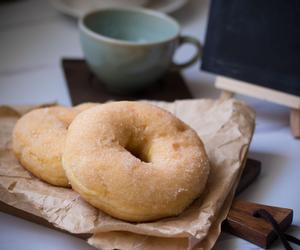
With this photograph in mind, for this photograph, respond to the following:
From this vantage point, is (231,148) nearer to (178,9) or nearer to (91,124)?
(91,124)

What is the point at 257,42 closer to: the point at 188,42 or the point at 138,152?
the point at 188,42

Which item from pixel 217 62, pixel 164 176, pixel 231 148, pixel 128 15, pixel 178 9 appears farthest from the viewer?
pixel 178 9

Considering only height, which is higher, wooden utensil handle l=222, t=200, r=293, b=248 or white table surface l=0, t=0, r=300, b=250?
wooden utensil handle l=222, t=200, r=293, b=248

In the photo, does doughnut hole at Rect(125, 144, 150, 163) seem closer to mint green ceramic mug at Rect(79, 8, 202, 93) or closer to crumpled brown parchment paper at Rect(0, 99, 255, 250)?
crumpled brown parchment paper at Rect(0, 99, 255, 250)

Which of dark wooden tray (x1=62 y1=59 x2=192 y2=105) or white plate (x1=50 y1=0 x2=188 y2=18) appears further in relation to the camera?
white plate (x1=50 y1=0 x2=188 y2=18)

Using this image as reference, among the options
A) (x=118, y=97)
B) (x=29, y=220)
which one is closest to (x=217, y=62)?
(x=118, y=97)

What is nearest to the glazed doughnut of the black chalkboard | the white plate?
the black chalkboard

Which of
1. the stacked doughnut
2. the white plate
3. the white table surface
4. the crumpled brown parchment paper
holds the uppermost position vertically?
the stacked doughnut
